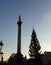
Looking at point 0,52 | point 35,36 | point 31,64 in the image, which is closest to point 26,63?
point 31,64

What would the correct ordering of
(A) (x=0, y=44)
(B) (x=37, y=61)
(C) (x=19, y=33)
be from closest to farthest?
1. (A) (x=0, y=44)
2. (B) (x=37, y=61)
3. (C) (x=19, y=33)

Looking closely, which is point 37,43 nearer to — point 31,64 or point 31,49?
point 31,49

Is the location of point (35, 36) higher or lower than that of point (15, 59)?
higher

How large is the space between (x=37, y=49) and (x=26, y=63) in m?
6.57

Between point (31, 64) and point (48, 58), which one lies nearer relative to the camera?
point (31, 64)

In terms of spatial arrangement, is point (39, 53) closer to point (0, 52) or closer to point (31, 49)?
point (31, 49)

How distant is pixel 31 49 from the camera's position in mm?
74188

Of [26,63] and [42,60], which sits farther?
[42,60]

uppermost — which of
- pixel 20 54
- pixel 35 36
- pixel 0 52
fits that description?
pixel 35 36

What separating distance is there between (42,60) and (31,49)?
25.6 ft

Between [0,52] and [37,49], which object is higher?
[37,49]

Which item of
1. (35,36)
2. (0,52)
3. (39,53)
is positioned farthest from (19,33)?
(0,52)

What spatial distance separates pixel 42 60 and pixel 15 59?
12423mm

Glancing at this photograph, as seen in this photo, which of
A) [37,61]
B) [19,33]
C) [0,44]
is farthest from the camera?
[19,33]
